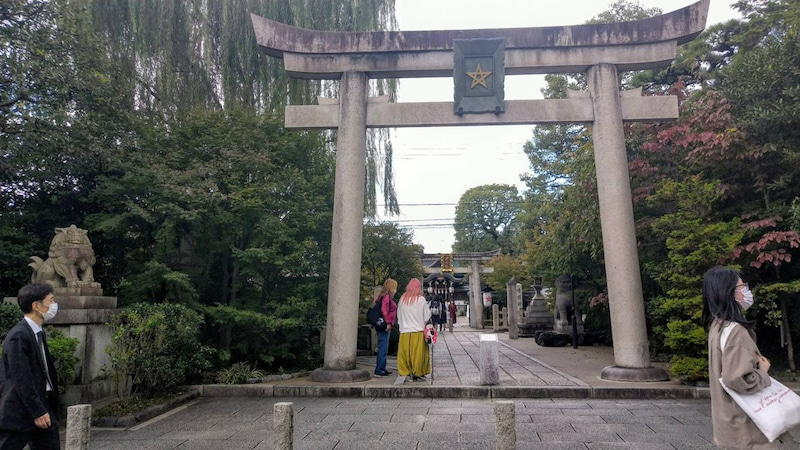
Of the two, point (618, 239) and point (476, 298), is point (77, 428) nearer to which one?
point (618, 239)

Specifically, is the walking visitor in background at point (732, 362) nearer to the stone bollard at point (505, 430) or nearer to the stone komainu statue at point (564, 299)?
the stone bollard at point (505, 430)

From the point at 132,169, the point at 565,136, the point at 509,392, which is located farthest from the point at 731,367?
the point at 565,136

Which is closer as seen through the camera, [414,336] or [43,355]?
[43,355]

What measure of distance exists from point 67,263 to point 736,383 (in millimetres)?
8372

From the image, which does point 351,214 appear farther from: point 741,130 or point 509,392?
point 741,130

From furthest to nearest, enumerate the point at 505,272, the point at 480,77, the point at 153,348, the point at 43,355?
the point at 505,272, the point at 480,77, the point at 153,348, the point at 43,355

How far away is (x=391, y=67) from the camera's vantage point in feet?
34.7

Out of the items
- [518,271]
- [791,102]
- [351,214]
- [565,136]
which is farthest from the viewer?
[518,271]

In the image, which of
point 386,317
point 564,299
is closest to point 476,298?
point 564,299

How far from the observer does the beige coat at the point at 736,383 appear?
335cm

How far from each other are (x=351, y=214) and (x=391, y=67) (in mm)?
2920

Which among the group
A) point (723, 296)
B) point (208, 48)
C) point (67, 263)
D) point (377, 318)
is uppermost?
point (208, 48)

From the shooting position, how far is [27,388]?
394 centimetres

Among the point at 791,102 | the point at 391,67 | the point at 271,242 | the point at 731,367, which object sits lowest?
the point at 731,367
